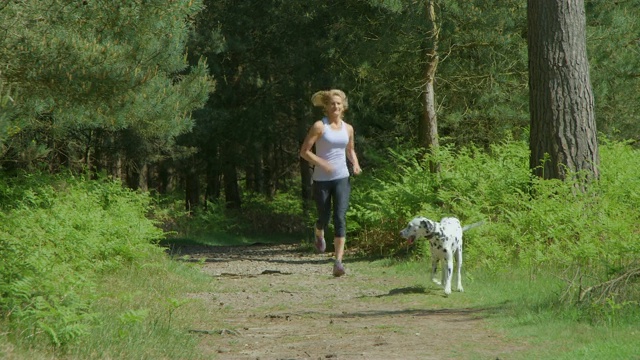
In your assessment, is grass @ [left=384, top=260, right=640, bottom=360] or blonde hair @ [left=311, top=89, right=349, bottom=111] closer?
grass @ [left=384, top=260, right=640, bottom=360]

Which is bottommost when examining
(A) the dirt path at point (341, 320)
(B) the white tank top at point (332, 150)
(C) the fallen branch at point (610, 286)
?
(A) the dirt path at point (341, 320)

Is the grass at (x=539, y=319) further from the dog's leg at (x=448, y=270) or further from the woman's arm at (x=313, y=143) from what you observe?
the woman's arm at (x=313, y=143)

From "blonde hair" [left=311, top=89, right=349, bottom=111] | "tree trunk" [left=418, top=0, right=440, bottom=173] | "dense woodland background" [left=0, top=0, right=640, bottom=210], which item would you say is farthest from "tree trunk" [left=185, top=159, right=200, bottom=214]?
"blonde hair" [left=311, top=89, right=349, bottom=111]

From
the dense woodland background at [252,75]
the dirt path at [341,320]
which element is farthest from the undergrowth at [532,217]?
the dense woodland background at [252,75]

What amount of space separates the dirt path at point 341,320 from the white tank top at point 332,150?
Answer: 1.55 metres

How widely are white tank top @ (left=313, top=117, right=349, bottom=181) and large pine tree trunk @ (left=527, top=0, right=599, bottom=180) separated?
320 centimetres

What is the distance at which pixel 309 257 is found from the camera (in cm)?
1816

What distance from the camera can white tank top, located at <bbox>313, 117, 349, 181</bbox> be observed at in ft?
40.5

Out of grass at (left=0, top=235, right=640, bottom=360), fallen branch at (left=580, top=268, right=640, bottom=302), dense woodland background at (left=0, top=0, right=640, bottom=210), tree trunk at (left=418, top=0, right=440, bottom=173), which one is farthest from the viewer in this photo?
tree trunk at (left=418, top=0, right=440, bottom=173)

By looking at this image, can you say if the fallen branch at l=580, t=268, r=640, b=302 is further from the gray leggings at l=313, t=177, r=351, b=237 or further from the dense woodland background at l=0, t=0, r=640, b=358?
the gray leggings at l=313, t=177, r=351, b=237

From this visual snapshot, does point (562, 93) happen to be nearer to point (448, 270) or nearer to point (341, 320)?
point (448, 270)

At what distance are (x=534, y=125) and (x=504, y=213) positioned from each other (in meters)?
1.46

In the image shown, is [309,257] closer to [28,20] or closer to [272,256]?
[272,256]

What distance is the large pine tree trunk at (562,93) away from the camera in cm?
1315
